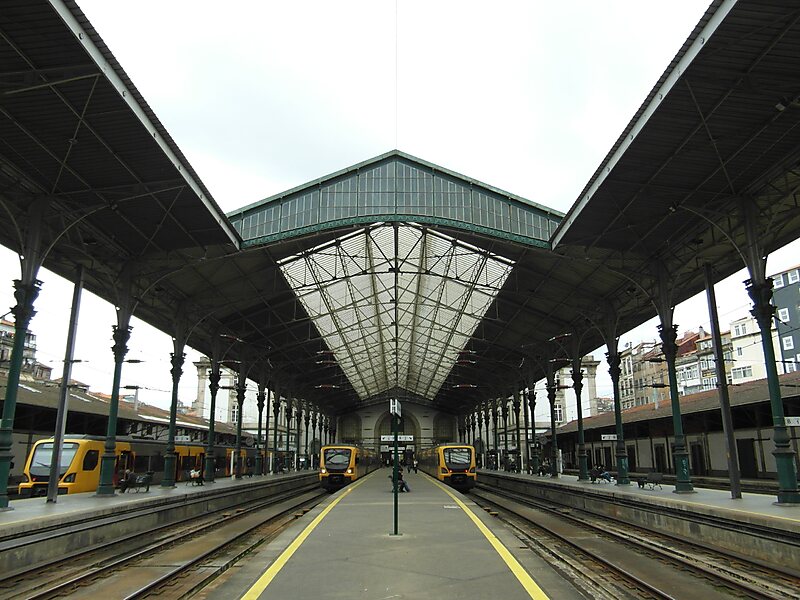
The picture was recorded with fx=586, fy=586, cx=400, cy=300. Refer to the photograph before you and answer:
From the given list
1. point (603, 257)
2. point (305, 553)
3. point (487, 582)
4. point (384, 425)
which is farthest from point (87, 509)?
point (384, 425)

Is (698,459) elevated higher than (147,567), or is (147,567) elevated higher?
(698,459)

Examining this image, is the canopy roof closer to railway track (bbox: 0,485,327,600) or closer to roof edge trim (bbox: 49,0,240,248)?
roof edge trim (bbox: 49,0,240,248)

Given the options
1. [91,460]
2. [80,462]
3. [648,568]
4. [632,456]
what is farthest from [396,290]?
[632,456]

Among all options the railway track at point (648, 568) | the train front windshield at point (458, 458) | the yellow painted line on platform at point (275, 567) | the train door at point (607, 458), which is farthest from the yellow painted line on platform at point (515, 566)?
the train door at point (607, 458)

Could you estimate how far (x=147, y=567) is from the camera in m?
11.7

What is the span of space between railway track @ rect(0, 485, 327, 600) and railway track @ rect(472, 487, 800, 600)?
6513mm

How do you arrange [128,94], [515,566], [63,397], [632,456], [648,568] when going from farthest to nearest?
[632,456]
[63,397]
[128,94]
[648,568]
[515,566]

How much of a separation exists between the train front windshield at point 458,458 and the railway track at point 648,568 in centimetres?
1809

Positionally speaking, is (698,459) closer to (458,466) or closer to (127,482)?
(458,466)

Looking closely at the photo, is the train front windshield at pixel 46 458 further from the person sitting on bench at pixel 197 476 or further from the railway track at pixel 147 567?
the railway track at pixel 147 567

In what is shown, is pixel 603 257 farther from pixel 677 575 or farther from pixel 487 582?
pixel 487 582

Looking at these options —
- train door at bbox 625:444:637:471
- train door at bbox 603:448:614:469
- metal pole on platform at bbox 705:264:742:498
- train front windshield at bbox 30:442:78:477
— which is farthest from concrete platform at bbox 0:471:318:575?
train door at bbox 603:448:614:469

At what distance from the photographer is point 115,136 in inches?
594

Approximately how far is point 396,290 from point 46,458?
62.6ft
